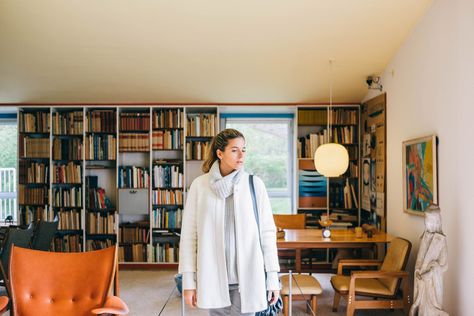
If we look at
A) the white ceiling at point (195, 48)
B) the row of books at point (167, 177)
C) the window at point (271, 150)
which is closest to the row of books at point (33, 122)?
the white ceiling at point (195, 48)

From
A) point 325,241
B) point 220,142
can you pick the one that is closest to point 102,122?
point 325,241

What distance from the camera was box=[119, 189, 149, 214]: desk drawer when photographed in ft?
20.7

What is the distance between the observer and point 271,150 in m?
6.97

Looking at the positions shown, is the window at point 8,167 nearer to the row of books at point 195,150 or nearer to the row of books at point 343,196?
the row of books at point 195,150

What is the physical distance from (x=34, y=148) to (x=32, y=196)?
68 cm

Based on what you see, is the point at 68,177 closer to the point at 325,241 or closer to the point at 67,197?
the point at 67,197

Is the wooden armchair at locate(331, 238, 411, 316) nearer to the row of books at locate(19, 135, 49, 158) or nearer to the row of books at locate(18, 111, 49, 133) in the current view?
the row of books at locate(19, 135, 49, 158)

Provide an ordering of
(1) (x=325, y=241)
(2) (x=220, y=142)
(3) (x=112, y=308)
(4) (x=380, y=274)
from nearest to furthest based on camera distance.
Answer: (2) (x=220, y=142)
(3) (x=112, y=308)
(4) (x=380, y=274)
(1) (x=325, y=241)

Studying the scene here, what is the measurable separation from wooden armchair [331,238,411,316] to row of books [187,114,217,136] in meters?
2.92

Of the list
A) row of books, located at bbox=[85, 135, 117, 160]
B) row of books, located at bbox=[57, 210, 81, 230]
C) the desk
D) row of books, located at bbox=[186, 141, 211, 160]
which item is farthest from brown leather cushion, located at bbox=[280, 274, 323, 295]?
row of books, located at bbox=[57, 210, 81, 230]

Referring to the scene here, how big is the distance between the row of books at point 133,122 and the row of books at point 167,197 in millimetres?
922

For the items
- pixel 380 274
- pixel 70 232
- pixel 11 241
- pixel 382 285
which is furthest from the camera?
pixel 70 232

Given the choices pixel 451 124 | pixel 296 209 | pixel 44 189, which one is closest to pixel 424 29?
pixel 451 124

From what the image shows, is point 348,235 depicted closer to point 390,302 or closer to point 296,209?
point 390,302
